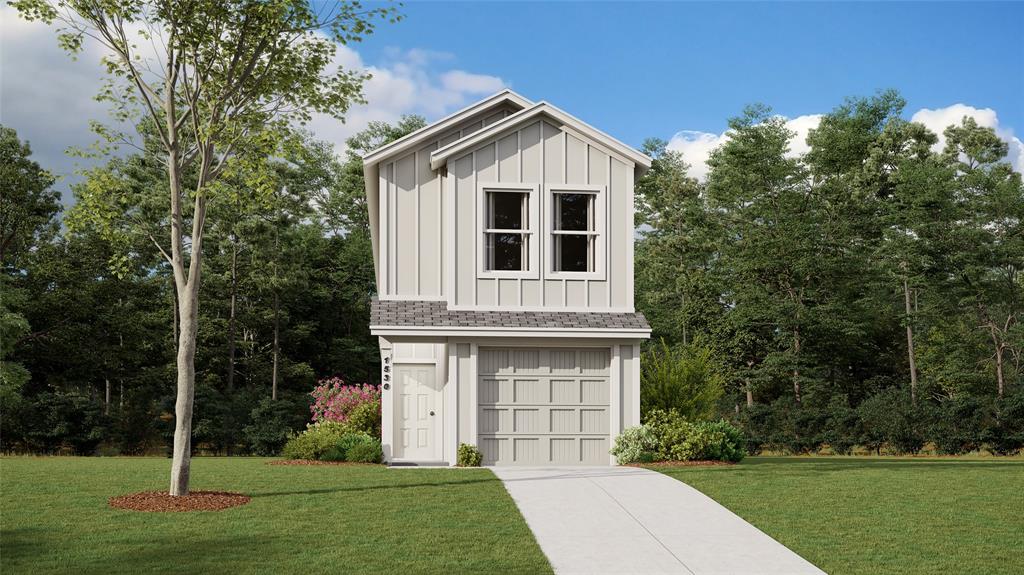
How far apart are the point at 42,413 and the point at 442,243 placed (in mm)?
17343

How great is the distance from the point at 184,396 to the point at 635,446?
9.25m

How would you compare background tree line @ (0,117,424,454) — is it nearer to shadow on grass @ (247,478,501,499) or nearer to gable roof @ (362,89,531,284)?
gable roof @ (362,89,531,284)

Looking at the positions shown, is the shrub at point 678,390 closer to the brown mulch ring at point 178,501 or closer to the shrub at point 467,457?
the shrub at point 467,457

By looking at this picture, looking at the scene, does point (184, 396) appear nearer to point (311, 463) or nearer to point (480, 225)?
point (311, 463)

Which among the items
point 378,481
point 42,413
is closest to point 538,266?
point 378,481

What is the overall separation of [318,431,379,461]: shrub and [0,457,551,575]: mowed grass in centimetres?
294

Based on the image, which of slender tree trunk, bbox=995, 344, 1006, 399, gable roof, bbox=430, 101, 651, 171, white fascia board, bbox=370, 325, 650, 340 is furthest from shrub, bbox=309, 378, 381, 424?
slender tree trunk, bbox=995, 344, 1006, 399

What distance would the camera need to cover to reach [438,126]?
A: 20.4 meters


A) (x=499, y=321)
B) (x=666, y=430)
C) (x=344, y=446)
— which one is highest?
(x=499, y=321)

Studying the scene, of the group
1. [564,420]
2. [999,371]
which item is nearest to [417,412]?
[564,420]

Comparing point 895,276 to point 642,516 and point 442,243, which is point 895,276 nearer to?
point 442,243

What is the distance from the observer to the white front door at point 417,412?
19.6 meters

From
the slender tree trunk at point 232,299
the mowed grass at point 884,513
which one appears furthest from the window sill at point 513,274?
the slender tree trunk at point 232,299

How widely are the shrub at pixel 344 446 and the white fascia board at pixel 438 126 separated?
605cm
